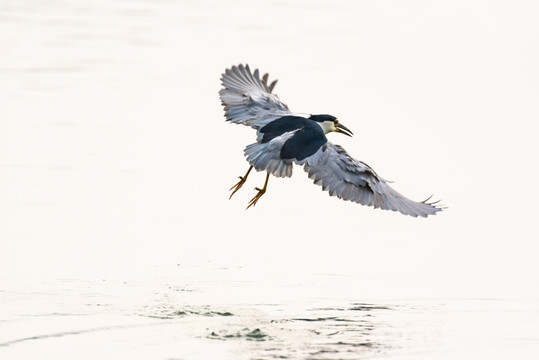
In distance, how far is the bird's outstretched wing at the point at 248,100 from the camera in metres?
8.95

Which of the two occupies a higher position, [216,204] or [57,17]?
[57,17]

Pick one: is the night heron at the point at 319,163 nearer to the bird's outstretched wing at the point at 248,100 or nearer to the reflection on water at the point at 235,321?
the bird's outstretched wing at the point at 248,100

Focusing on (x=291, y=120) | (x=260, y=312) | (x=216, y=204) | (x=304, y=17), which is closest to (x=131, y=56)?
(x=304, y=17)

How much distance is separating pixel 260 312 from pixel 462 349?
126 centimetres

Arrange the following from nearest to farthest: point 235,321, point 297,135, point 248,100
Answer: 1. point 235,321
2. point 297,135
3. point 248,100

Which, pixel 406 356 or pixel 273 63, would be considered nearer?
pixel 406 356

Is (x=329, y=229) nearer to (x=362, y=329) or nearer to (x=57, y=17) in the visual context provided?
(x=362, y=329)

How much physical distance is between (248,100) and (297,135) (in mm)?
1084

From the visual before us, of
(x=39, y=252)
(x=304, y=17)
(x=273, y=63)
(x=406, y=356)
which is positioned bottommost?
(x=406, y=356)

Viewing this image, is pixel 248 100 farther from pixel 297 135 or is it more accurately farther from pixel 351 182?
pixel 351 182

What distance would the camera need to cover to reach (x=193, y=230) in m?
8.91

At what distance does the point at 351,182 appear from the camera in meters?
8.26

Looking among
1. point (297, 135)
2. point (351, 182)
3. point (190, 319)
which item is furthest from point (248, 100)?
point (190, 319)

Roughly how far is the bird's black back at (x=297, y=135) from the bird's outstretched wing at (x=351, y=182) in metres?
0.07
